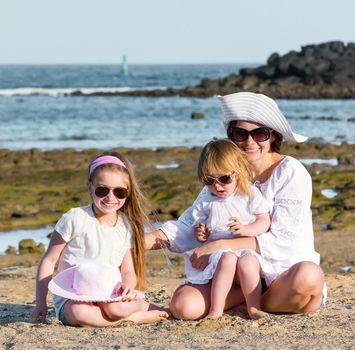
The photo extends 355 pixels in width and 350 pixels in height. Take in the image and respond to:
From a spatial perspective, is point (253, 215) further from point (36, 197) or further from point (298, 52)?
point (298, 52)

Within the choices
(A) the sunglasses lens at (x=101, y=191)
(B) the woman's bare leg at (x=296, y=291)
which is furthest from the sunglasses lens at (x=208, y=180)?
(B) the woman's bare leg at (x=296, y=291)

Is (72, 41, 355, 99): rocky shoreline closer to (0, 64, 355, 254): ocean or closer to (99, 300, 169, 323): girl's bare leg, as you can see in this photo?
(0, 64, 355, 254): ocean

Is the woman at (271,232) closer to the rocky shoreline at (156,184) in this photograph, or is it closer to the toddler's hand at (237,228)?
the toddler's hand at (237,228)

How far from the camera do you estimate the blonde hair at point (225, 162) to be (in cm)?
607

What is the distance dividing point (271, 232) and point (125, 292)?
96 centimetres

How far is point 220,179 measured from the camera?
6.11 m

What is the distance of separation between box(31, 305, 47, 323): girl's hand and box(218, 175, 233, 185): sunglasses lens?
4.23 ft

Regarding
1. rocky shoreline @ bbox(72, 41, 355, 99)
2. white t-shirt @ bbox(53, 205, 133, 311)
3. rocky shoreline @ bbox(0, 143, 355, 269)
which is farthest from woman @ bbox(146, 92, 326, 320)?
rocky shoreline @ bbox(72, 41, 355, 99)

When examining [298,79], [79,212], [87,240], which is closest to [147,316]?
[87,240]

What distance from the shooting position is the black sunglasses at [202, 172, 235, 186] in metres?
6.09

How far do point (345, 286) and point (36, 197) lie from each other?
25.2ft

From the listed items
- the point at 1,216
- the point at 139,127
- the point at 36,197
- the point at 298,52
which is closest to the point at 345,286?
the point at 1,216

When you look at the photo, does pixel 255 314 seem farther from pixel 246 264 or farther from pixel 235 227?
pixel 235 227

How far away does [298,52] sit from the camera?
73.6 metres
